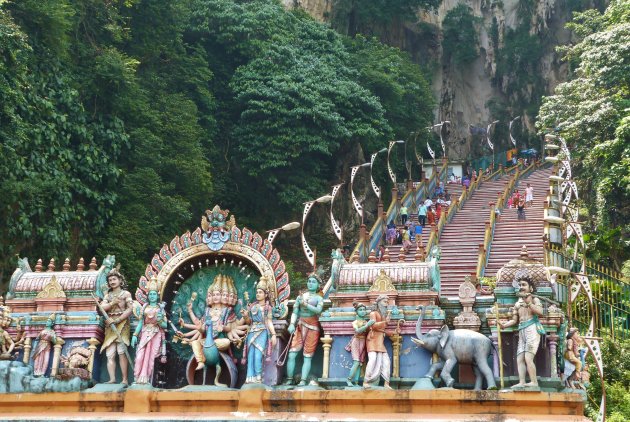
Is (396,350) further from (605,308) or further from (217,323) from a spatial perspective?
(605,308)

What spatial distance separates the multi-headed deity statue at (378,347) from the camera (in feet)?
43.2

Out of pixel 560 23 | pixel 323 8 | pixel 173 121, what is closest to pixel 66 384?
pixel 173 121

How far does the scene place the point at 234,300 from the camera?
1472 cm

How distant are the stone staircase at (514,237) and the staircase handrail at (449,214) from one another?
1643 millimetres

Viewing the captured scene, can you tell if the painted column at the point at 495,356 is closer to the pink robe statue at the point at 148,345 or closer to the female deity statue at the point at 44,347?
the pink robe statue at the point at 148,345

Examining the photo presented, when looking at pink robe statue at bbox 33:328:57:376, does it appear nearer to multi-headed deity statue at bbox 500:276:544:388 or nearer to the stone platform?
the stone platform

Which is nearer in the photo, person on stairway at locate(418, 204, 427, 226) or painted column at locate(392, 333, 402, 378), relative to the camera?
painted column at locate(392, 333, 402, 378)

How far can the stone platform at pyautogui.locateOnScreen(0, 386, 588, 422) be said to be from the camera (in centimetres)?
1235

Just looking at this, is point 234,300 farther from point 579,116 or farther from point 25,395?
point 579,116

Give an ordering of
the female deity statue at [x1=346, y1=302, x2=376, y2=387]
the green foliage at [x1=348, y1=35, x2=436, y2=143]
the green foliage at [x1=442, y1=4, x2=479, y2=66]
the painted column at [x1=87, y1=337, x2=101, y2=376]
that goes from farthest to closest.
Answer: the green foliage at [x1=442, y1=4, x2=479, y2=66]
the green foliage at [x1=348, y1=35, x2=436, y2=143]
the painted column at [x1=87, y1=337, x2=101, y2=376]
the female deity statue at [x1=346, y1=302, x2=376, y2=387]

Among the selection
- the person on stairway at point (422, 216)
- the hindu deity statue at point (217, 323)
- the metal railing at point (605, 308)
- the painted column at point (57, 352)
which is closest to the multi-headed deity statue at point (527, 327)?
the hindu deity statue at point (217, 323)

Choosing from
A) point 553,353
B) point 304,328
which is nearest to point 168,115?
point 304,328

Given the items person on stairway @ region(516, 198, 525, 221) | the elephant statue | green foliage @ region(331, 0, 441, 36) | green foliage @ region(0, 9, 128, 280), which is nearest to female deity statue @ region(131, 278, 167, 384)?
the elephant statue

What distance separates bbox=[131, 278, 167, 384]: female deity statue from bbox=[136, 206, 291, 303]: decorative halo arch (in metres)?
0.33
